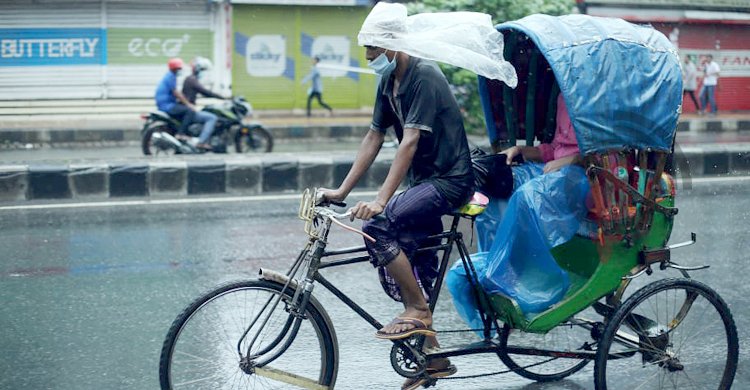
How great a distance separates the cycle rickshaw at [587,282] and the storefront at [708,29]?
736 inches

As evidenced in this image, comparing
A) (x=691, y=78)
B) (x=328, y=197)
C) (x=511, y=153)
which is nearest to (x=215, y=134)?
(x=511, y=153)

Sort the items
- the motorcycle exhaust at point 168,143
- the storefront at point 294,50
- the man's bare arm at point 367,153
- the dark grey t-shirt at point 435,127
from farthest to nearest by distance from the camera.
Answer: the storefront at point 294,50
the motorcycle exhaust at point 168,143
the man's bare arm at point 367,153
the dark grey t-shirt at point 435,127

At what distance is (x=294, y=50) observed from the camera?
2155cm

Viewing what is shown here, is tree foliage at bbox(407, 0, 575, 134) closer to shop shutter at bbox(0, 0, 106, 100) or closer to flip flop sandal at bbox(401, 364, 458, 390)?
flip flop sandal at bbox(401, 364, 458, 390)

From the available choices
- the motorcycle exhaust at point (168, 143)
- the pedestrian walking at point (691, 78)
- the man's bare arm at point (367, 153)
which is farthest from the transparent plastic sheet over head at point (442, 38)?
the pedestrian walking at point (691, 78)

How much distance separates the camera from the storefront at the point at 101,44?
753 inches

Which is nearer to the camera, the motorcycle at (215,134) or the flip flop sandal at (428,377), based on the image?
the flip flop sandal at (428,377)

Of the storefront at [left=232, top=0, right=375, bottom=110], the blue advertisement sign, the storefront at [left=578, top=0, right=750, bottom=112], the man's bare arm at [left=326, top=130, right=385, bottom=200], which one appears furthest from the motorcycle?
the storefront at [left=578, top=0, right=750, bottom=112]

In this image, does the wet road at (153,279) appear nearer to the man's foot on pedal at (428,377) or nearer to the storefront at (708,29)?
the man's foot on pedal at (428,377)

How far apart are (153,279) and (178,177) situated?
12.2ft

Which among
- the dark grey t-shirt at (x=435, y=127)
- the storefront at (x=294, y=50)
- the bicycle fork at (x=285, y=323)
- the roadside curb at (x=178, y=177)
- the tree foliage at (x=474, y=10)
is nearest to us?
the bicycle fork at (x=285, y=323)

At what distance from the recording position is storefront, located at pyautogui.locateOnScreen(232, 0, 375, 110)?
21188mm

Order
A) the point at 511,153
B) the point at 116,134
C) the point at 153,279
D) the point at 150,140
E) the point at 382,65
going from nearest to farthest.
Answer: the point at 382,65, the point at 511,153, the point at 153,279, the point at 150,140, the point at 116,134

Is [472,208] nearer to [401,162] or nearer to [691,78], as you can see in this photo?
[401,162]
